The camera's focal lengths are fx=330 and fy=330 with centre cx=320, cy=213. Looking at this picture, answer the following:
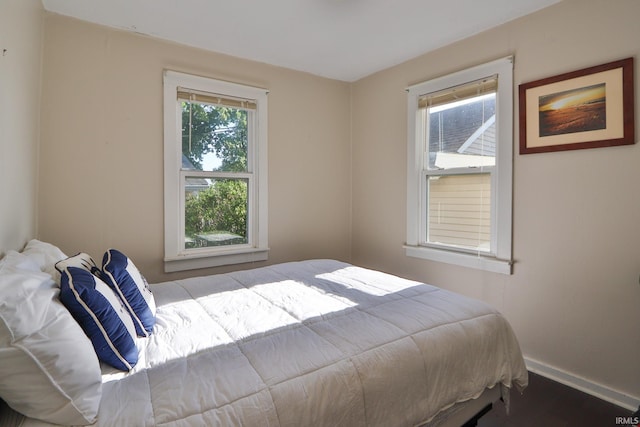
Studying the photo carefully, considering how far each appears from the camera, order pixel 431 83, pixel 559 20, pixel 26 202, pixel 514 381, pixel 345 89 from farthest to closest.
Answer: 1. pixel 345 89
2. pixel 431 83
3. pixel 559 20
4. pixel 26 202
5. pixel 514 381

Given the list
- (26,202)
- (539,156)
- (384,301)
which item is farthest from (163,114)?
(539,156)

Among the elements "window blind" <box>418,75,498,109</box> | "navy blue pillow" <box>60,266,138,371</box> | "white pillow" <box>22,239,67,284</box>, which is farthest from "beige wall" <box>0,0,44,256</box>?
A: "window blind" <box>418,75,498,109</box>

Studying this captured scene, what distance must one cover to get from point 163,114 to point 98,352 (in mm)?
2131

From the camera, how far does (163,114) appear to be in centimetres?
275

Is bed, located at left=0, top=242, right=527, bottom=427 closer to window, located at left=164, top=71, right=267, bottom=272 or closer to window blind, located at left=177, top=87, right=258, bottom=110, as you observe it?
→ window, located at left=164, top=71, right=267, bottom=272

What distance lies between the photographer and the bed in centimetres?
104

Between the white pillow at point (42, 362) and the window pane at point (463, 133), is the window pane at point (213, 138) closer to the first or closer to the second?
the window pane at point (463, 133)

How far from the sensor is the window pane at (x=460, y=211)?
268 cm

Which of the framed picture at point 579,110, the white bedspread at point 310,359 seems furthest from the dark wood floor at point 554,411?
the framed picture at point 579,110

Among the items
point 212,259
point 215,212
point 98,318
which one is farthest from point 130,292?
point 215,212

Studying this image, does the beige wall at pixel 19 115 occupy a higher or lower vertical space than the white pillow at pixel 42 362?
higher

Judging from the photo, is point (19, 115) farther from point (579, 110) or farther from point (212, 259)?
point (579, 110)

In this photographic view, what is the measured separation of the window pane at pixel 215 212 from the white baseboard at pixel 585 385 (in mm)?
2592

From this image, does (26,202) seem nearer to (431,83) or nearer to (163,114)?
(163,114)
